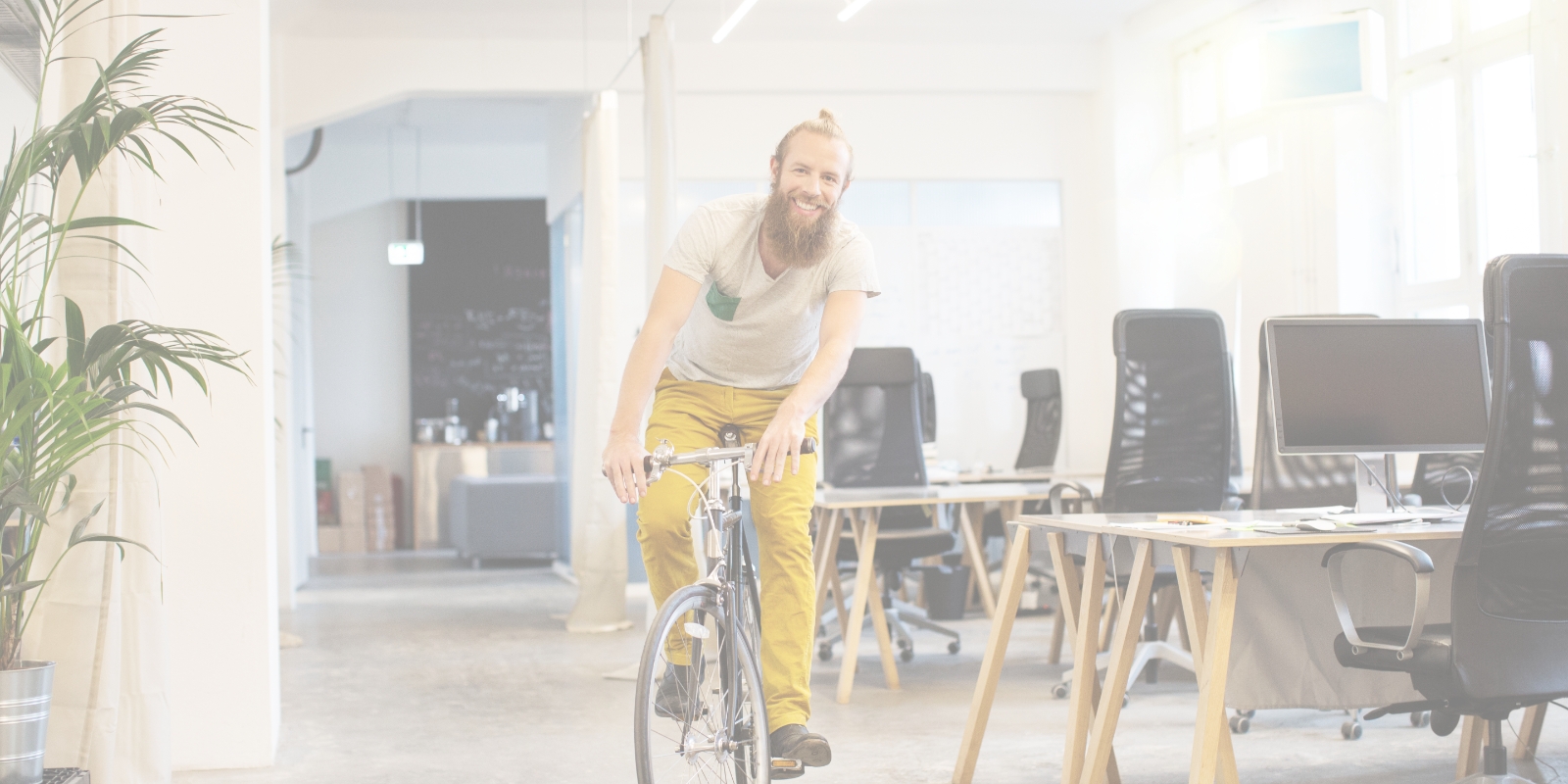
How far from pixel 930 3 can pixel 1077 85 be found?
134cm

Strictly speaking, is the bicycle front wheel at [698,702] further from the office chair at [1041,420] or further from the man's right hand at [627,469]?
the office chair at [1041,420]

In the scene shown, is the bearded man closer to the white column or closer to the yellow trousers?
the yellow trousers

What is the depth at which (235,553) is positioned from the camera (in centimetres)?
371

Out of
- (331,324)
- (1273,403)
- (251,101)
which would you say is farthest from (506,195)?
(1273,403)

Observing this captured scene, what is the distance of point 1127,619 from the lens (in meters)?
2.97

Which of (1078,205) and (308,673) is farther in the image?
(1078,205)

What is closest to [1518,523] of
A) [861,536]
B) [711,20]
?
[861,536]

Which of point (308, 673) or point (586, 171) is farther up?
point (586, 171)

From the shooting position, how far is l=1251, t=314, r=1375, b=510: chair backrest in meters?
4.33

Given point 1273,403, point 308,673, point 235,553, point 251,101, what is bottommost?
point 308,673

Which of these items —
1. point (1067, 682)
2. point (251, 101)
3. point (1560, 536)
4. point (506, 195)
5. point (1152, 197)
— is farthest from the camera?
point (506, 195)

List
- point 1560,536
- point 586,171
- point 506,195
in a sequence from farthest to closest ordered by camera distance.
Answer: point 506,195
point 586,171
point 1560,536

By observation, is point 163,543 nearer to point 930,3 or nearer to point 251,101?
point 251,101

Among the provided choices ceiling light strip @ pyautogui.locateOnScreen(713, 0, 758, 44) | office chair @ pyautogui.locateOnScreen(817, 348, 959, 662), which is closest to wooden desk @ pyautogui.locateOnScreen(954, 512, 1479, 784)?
office chair @ pyautogui.locateOnScreen(817, 348, 959, 662)
